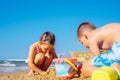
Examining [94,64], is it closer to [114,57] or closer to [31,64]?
[114,57]

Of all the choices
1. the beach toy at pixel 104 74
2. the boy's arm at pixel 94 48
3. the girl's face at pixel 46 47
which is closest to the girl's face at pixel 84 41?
the boy's arm at pixel 94 48

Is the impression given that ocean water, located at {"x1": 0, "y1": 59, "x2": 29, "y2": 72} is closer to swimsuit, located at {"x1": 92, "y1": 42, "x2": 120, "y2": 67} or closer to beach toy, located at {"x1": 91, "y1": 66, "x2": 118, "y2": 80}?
swimsuit, located at {"x1": 92, "y1": 42, "x2": 120, "y2": 67}

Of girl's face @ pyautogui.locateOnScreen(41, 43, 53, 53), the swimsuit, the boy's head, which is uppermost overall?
the boy's head

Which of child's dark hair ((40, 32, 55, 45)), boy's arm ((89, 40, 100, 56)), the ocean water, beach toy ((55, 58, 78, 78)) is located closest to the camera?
boy's arm ((89, 40, 100, 56))

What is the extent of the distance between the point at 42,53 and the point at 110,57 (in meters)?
1.71

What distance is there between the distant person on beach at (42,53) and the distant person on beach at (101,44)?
1061mm

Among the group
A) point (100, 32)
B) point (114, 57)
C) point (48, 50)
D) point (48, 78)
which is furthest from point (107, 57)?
point (48, 50)

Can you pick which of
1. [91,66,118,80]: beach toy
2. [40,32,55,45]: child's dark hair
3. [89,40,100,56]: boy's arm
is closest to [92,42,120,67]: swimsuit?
[89,40,100,56]: boy's arm

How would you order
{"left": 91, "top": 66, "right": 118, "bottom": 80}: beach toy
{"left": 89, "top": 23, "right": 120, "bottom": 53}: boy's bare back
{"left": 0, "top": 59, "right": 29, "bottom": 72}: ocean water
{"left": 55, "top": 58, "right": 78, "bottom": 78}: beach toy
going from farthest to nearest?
{"left": 0, "top": 59, "right": 29, "bottom": 72}: ocean water
{"left": 55, "top": 58, "right": 78, "bottom": 78}: beach toy
{"left": 89, "top": 23, "right": 120, "bottom": 53}: boy's bare back
{"left": 91, "top": 66, "right": 118, "bottom": 80}: beach toy

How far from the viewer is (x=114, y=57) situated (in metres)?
3.96

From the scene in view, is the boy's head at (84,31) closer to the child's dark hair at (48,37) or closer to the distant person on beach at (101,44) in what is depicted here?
the distant person on beach at (101,44)

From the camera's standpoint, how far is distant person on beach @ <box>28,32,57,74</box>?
5254 millimetres

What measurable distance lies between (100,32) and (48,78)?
3.76 feet

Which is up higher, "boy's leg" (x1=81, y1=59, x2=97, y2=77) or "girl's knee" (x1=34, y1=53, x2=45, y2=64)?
"girl's knee" (x1=34, y1=53, x2=45, y2=64)
